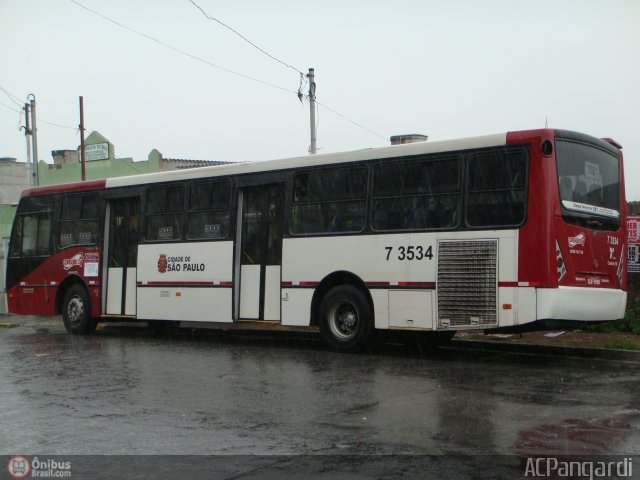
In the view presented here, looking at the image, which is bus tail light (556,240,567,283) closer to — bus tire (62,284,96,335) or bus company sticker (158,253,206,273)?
bus company sticker (158,253,206,273)

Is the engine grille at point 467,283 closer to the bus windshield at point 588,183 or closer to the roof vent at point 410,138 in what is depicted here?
the bus windshield at point 588,183

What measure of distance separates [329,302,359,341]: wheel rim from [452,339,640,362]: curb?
2049mm

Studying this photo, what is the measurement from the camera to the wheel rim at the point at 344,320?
43.7 ft

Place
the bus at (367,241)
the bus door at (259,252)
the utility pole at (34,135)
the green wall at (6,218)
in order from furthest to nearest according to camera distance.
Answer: the green wall at (6,218) → the utility pole at (34,135) → the bus door at (259,252) → the bus at (367,241)

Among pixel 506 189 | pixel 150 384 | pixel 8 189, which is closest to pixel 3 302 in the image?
pixel 150 384

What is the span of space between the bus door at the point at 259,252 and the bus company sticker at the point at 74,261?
14.7 feet

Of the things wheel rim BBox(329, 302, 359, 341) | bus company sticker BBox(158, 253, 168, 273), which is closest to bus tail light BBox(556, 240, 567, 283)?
wheel rim BBox(329, 302, 359, 341)

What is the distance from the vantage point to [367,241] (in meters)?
13.1

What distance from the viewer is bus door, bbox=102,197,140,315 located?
17.1 meters

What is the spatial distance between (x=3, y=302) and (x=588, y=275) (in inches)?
780

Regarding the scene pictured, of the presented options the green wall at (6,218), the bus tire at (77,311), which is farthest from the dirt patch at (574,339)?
the green wall at (6,218)

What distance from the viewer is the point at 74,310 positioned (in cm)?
1794

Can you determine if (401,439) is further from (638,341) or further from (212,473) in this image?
(638,341)

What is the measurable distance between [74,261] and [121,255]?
4.25 feet
